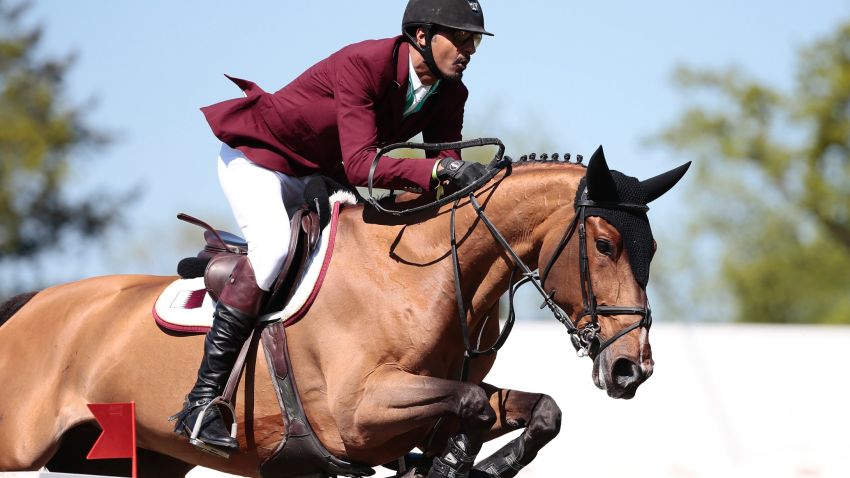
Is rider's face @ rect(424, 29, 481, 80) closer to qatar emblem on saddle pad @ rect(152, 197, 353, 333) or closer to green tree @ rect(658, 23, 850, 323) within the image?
qatar emblem on saddle pad @ rect(152, 197, 353, 333)

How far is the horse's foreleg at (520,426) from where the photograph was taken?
4.41 m

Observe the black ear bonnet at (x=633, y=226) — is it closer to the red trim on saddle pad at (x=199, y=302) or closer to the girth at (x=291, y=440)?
the red trim on saddle pad at (x=199, y=302)

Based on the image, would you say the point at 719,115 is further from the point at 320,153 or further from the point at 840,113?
the point at 320,153

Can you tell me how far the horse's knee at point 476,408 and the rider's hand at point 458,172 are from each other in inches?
32.6

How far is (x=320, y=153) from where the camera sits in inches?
194

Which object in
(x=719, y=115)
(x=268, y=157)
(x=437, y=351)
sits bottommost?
(x=437, y=351)

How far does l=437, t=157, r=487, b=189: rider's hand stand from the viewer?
14.8 feet

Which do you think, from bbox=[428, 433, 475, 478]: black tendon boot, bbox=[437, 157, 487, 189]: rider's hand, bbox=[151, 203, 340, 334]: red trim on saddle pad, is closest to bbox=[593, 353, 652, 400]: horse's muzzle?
bbox=[428, 433, 475, 478]: black tendon boot

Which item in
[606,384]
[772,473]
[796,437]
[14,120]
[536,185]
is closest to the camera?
[606,384]

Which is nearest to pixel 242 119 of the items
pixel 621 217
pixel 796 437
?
pixel 621 217

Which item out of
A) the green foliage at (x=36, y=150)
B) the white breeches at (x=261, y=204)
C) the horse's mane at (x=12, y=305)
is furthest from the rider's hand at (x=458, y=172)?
the green foliage at (x=36, y=150)

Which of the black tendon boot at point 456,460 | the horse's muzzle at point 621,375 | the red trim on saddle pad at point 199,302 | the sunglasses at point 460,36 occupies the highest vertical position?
the sunglasses at point 460,36

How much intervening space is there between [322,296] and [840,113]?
88.3ft

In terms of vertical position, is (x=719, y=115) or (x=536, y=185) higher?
(x=719, y=115)
